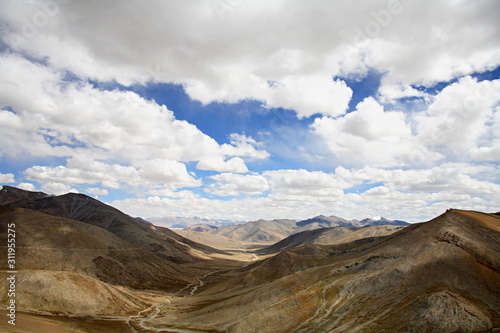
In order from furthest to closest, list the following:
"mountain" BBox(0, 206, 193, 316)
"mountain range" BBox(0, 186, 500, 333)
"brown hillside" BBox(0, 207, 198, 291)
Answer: "brown hillside" BBox(0, 207, 198, 291) < "mountain" BBox(0, 206, 193, 316) < "mountain range" BBox(0, 186, 500, 333)

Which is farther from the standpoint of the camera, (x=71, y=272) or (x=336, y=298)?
(x=71, y=272)

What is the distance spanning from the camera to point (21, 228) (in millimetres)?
167250

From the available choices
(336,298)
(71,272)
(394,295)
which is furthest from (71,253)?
(394,295)

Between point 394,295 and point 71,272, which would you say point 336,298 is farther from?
point 71,272

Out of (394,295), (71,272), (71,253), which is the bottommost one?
(394,295)

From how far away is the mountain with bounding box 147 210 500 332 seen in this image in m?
72.1

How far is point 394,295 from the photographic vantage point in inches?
3438

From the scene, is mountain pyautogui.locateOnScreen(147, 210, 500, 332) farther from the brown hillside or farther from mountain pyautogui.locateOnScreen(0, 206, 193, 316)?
the brown hillside

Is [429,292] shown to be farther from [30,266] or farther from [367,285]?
[30,266]

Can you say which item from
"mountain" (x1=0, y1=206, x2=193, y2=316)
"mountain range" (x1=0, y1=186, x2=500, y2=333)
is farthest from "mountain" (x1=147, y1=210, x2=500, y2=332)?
"mountain" (x1=0, y1=206, x2=193, y2=316)

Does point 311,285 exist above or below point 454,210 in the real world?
below

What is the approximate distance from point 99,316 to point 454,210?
6058 inches

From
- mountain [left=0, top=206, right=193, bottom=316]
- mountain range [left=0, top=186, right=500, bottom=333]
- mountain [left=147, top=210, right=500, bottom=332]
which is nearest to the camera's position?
mountain [left=147, top=210, right=500, bottom=332]

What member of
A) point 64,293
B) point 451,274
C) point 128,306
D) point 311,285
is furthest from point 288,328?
point 64,293
